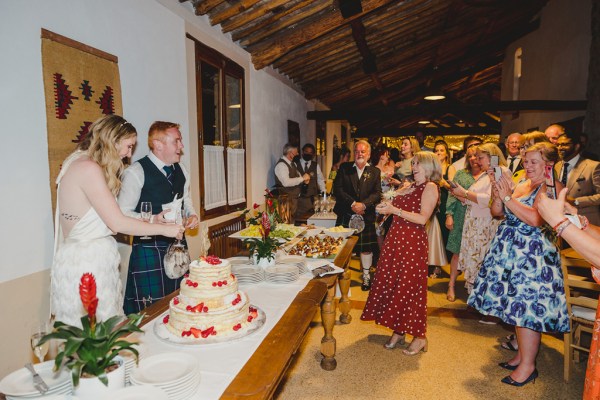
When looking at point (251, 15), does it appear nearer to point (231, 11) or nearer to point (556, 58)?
point (231, 11)

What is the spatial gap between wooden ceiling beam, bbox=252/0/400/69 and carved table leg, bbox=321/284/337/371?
10.6 ft

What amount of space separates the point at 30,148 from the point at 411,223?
256 centimetres

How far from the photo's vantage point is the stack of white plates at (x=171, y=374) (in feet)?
3.86

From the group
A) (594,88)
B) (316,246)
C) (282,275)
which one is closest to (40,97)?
(282,275)

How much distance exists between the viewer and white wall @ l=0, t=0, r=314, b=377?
2006 millimetres

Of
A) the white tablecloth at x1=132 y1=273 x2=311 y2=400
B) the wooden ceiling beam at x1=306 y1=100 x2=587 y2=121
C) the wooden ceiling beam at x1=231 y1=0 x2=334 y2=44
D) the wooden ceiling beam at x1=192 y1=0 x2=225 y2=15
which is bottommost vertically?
the white tablecloth at x1=132 y1=273 x2=311 y2=400

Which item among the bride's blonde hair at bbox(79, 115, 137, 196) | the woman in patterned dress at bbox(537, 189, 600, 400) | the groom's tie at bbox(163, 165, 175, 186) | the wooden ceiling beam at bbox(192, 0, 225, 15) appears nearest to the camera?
the woman in patterned dress at bbox(537, 189, 600, 400)

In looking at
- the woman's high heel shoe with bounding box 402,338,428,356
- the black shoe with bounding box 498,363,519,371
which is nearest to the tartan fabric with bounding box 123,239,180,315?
the woman's high heel shoe with bounding box 402,338,428,356

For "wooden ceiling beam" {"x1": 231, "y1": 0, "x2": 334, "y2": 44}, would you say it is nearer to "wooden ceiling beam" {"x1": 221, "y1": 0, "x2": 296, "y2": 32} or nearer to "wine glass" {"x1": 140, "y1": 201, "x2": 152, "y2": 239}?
"wooden ceiling beam" {"x1": 221, "y1": 0, "x2": 296, "y2": 32}

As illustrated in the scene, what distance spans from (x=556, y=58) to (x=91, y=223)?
889 cm

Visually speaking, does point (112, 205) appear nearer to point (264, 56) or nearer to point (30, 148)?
point (30, 148)

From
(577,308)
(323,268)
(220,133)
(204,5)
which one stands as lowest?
(577,308)

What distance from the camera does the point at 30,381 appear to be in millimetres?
1162

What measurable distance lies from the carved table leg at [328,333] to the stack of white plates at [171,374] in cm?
157
